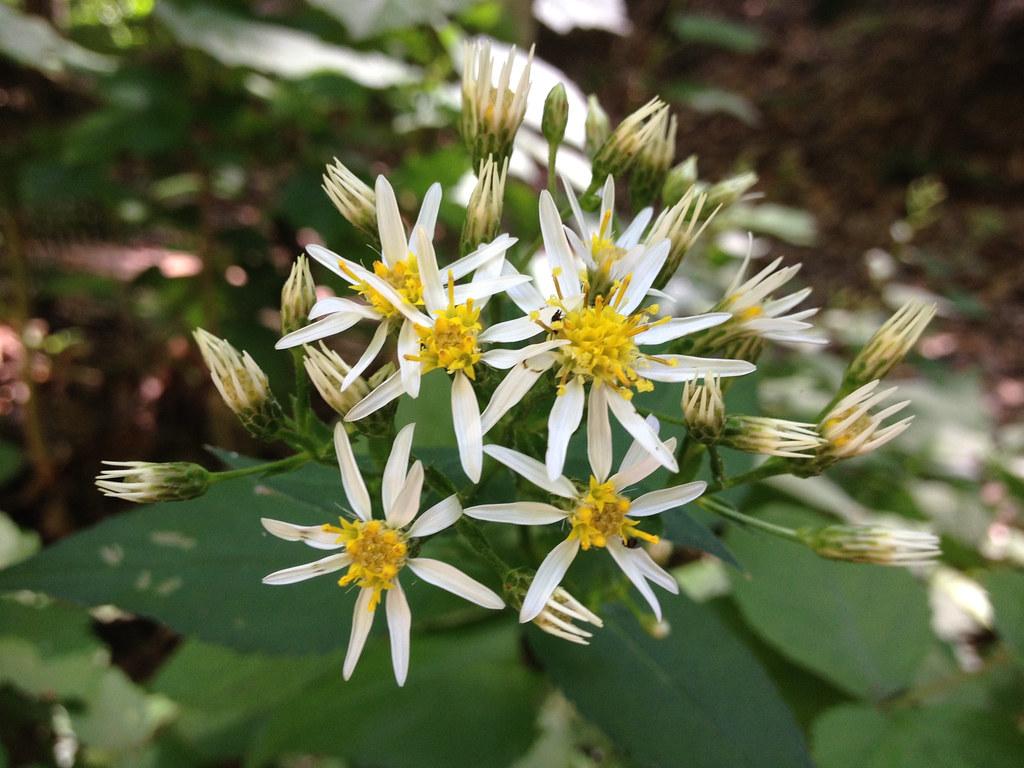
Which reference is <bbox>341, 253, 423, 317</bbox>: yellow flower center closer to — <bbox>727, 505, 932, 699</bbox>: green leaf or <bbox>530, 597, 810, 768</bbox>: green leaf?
<bbox>530, 597, 810, 768</bbox>: green leaf

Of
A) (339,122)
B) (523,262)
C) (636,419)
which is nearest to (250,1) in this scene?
(339,122)

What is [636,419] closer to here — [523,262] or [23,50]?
[523,262]

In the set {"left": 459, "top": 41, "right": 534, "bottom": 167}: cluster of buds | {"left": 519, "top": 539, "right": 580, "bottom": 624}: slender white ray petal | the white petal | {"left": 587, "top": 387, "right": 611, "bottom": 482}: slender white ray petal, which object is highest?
{"left": 459, "top": 41, "right": 534, "bottom": 167}: cluster of buds

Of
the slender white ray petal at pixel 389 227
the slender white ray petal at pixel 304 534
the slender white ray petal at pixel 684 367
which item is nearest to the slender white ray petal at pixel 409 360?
the slender white ray petal at pixel 389 227

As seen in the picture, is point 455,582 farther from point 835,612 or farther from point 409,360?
point 835,612

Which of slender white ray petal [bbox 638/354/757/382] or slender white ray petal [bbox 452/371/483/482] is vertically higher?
slender white ray petal [bbox 638/354/757/382]

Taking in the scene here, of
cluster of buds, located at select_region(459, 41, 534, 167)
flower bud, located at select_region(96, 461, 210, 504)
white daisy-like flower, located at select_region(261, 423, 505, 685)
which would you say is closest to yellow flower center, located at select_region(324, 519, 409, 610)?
white daisy-like flower, located at select_region(261, 423, 505, 685)

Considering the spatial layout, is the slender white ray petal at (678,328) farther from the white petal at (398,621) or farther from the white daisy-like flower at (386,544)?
the white petal at (398,621)

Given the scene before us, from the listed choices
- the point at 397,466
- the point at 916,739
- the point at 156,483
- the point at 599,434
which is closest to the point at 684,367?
the point at 599,434
